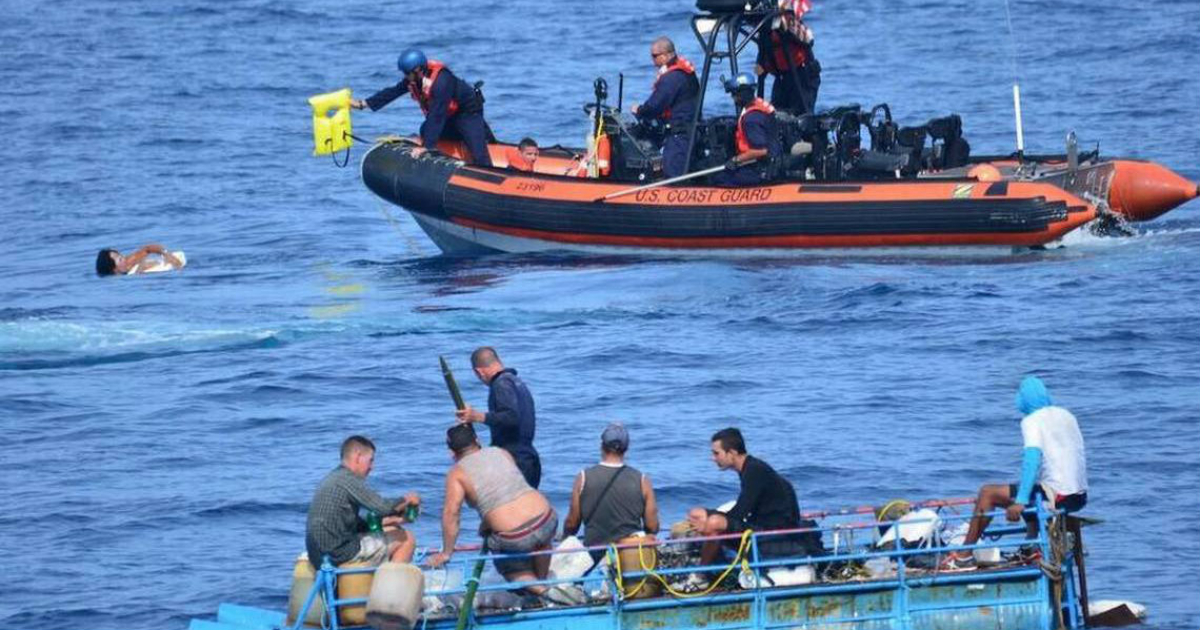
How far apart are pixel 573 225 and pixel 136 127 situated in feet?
56.0

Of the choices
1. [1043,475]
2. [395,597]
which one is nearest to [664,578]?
[395,597]

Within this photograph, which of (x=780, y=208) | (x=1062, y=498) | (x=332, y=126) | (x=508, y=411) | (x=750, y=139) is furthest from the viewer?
(x=332, y=126)

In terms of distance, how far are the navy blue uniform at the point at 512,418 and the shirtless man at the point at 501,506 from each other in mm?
809

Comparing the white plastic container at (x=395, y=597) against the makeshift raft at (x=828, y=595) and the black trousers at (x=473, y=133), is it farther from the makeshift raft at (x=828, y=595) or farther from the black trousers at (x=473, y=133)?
the black trousers at (x=473, y=133)

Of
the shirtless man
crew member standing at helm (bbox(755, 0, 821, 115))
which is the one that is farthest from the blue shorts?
crew member standing at helm (bbox(755, 0, 821, 115))

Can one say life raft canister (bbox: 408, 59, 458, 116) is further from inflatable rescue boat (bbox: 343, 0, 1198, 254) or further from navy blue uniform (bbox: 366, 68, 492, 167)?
inflatable rescue boat (bbox: 343, 0, 1198, 254)

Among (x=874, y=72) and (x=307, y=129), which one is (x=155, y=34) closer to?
(x=307, y=129)

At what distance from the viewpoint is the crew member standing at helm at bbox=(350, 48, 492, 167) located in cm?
2606

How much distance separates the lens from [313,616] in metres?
13.0

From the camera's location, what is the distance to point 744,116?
78.6 feet

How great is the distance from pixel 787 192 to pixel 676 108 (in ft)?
5.52

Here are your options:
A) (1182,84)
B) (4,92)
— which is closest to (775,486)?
(1182,84)

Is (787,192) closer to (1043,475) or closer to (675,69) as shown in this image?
(675,69)

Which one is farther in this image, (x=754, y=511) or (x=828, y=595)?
(x=754, y=511)
